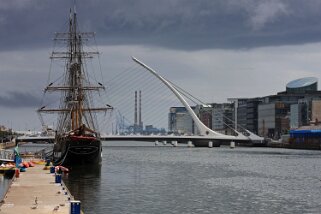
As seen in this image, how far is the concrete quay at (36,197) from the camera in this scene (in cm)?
2859

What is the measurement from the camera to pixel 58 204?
30.5m

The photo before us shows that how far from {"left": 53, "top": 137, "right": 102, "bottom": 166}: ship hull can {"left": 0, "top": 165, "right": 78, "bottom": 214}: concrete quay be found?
86.4ft

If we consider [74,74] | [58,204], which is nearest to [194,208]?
[58,204]

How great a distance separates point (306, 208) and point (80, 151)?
134 ft

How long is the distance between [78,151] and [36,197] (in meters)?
42.1

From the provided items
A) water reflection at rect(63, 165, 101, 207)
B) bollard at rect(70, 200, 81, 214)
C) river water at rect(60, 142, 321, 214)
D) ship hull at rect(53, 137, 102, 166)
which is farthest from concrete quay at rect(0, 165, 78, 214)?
ship hull at rect(53, 137, 102, 166)

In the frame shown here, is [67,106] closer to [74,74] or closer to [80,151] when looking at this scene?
[74,74]

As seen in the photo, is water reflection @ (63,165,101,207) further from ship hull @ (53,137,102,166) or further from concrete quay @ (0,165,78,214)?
concrete quay @ (0,165,78,214)

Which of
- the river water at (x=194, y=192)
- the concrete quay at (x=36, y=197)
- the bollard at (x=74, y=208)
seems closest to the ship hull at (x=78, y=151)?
the river water at (x=194, y=192)

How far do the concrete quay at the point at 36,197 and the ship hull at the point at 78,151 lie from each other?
26.3 metres

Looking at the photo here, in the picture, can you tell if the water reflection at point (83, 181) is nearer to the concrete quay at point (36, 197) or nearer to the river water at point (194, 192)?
the river water at point (194, 192)

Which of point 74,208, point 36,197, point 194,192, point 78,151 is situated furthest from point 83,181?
point 74,208

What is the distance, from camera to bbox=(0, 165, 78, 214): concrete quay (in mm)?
28594

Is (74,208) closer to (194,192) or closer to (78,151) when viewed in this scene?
(194,192)
